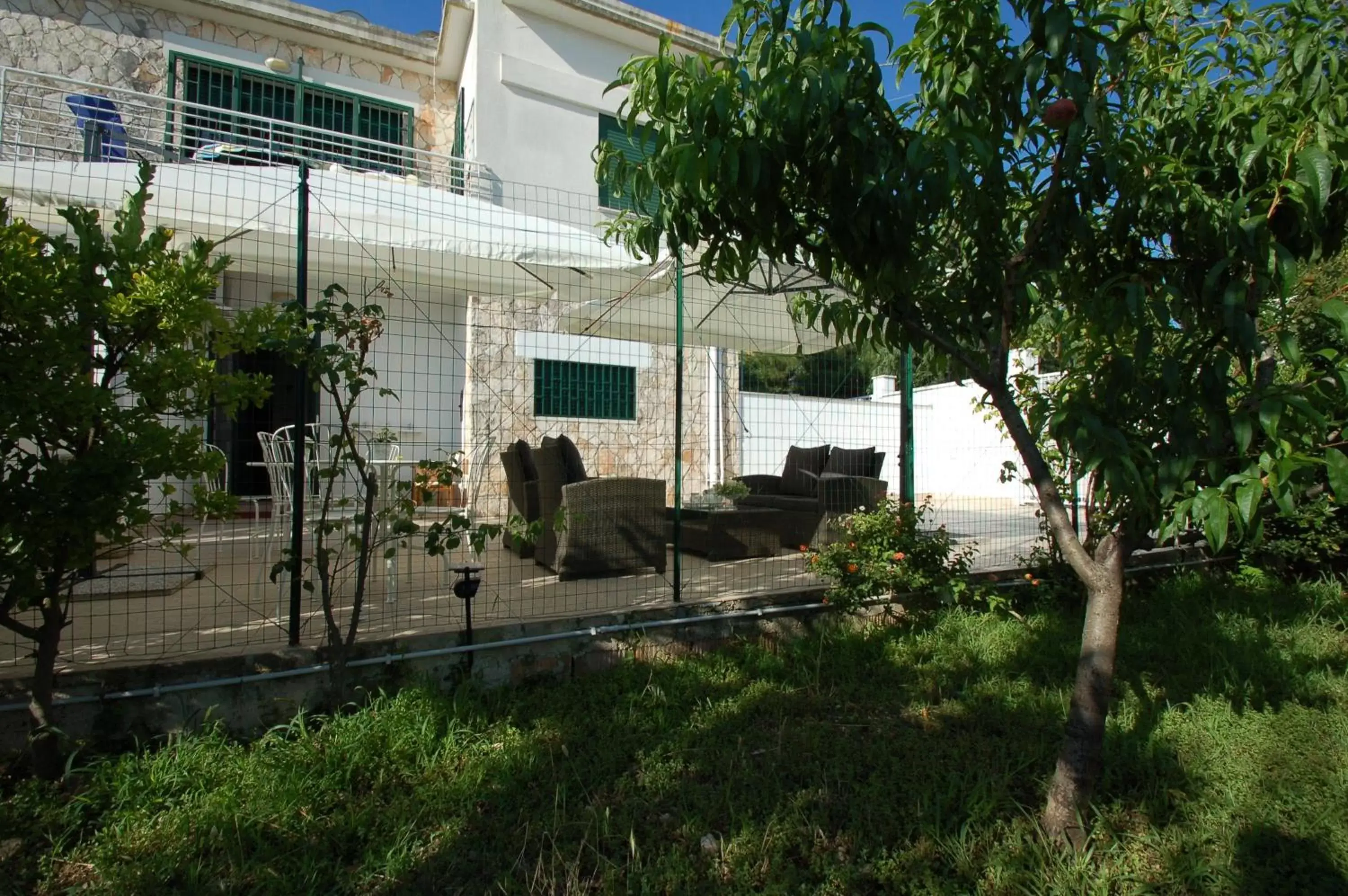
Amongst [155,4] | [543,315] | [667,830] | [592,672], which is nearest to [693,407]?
[543,315]

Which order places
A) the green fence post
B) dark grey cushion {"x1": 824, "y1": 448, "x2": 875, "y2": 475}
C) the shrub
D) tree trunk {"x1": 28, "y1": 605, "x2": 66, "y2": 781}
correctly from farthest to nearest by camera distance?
dark grey cushion {"x1": 824, "y1": 448, "x2": 875, "y2": 475} < the shrub < the green fence post < tree trunk {"x1": 28, "y1": 605, "x2": 66, "y2": 781}

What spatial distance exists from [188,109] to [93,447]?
7.94m

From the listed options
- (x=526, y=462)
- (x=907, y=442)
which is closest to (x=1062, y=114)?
(x=907, y=442)

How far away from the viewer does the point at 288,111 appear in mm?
8664

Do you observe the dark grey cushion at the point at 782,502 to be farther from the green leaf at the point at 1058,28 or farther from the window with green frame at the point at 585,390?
the green leaf at the point at 1058,28

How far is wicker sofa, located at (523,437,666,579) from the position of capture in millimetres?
4352

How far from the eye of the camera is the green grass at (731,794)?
78.0 inches

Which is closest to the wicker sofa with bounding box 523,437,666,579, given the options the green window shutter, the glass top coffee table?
the glass top coffee table

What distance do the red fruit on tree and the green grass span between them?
6.48 feet

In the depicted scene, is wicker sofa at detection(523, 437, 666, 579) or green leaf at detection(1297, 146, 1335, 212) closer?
green leaf at detection(1297, 146, 1335, 212)

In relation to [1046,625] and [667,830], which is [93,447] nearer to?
[667,830]

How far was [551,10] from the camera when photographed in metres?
8.98

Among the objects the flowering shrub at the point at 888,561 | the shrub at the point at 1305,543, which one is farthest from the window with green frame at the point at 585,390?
the shrub at the point at 1305,543

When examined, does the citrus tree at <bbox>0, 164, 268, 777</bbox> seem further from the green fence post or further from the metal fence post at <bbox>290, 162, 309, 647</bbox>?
the green fence post
